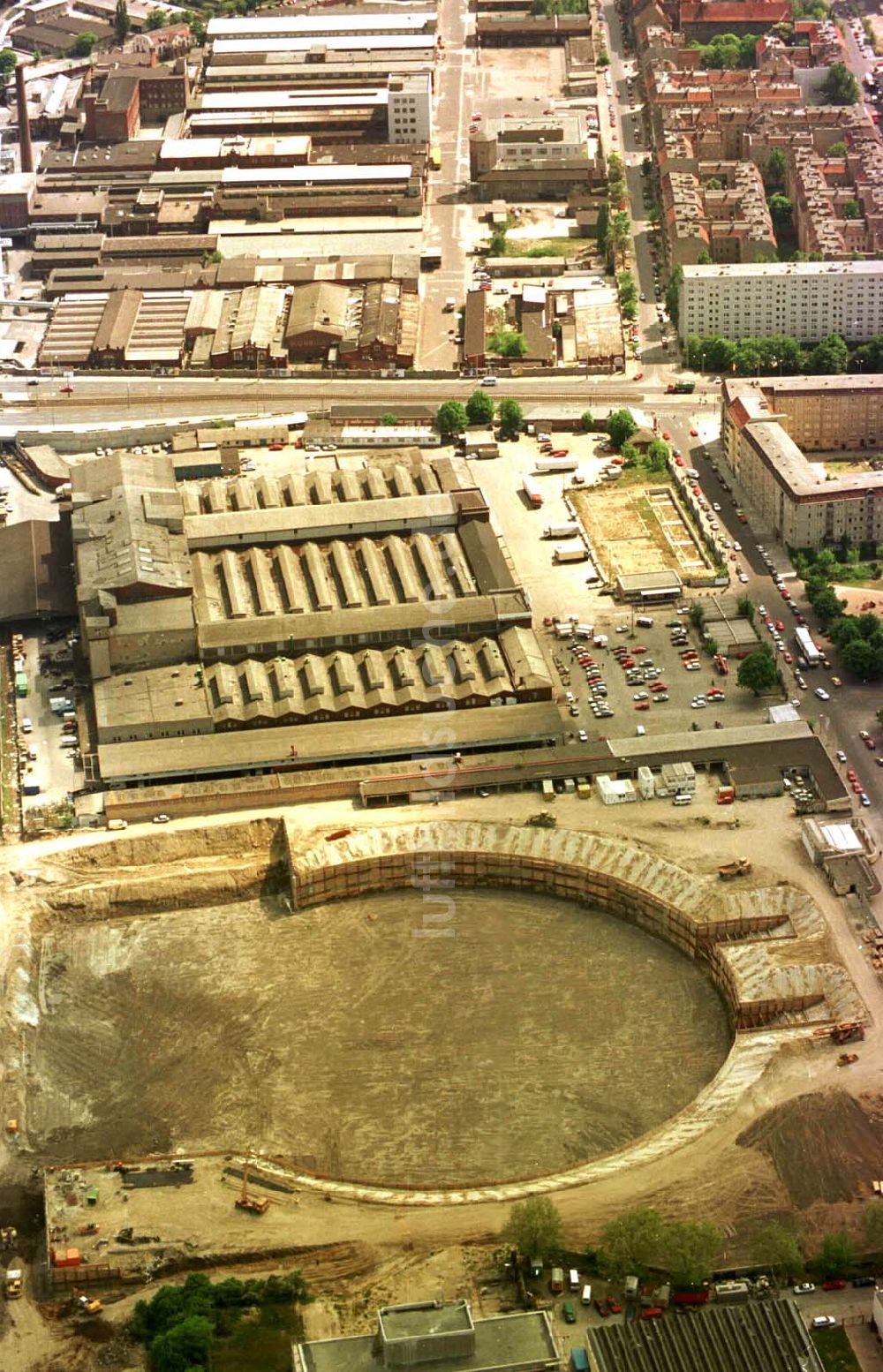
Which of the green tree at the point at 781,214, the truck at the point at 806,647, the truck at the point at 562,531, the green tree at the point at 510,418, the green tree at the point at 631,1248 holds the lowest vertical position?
the green tree at the point at 631,1248

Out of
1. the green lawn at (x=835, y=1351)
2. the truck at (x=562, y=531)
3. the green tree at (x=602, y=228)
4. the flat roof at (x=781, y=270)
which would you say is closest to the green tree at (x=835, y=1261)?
the green lawn at (x=835, y=1351)

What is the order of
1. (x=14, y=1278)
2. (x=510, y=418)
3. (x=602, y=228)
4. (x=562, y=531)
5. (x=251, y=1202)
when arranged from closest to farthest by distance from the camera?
(x=14, y=1278) < (x=251, y=1202) < (x=562, y=531) < (x=510, y=418) < (x=602, y=228)

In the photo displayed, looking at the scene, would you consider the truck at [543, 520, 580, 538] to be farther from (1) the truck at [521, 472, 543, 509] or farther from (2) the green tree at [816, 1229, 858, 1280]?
(2) the green tree at [816, 1229, 858, 1280]

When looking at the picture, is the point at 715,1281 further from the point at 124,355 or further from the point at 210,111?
the point at 210,111

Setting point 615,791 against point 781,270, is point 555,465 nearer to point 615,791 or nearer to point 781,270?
point 781,270

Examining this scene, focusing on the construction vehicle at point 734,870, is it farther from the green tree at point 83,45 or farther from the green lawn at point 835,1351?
the green tree at point 83,45

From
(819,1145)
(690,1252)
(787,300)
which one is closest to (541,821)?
(819,1145)

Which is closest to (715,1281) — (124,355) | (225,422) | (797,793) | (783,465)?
(797,793)

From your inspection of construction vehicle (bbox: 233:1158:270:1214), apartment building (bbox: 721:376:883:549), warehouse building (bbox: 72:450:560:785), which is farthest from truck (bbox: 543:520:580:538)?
construction vehicle (bbox: 233:1158:270:1214)
